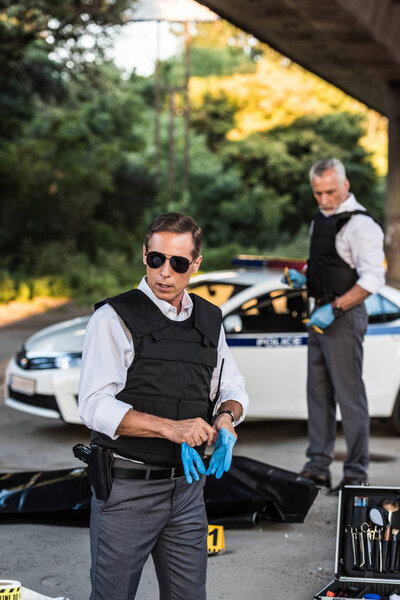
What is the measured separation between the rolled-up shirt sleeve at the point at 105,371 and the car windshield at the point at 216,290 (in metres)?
4.58

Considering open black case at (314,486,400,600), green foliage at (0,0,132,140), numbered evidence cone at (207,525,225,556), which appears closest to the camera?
open black case at (314,486,400,600)

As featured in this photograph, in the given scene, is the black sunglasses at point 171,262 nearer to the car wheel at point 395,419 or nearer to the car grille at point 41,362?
the car grille at point 41,362

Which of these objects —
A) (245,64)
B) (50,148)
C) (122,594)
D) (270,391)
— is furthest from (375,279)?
(245,64)

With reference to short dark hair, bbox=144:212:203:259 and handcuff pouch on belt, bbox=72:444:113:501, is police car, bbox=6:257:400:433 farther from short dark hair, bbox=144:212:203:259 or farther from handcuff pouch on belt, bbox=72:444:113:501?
handcuff pouch on belt, bbox=72:444:113:501

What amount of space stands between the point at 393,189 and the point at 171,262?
1352 centimetres

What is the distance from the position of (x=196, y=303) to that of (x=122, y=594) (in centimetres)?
99

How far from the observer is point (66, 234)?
23.8 metres

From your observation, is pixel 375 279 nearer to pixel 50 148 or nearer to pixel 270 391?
pixel 270 391

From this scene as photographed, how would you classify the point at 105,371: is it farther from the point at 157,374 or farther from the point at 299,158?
the point at 299,158

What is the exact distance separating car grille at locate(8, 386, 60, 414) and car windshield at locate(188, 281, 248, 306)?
58.5 inches

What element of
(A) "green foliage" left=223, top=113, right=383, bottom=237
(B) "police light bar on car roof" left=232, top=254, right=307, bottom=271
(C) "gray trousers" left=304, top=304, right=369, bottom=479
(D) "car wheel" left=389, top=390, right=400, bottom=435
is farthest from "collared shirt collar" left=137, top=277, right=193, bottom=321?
(A) "green foliage" left=223, top=113, right=383, bottom=237

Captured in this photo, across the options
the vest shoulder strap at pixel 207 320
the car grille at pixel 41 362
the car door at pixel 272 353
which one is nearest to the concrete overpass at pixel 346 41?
the car door at pixel 272 353

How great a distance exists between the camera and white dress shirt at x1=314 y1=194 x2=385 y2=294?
590cm

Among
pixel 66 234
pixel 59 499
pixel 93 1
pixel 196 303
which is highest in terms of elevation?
pixel 93 1
